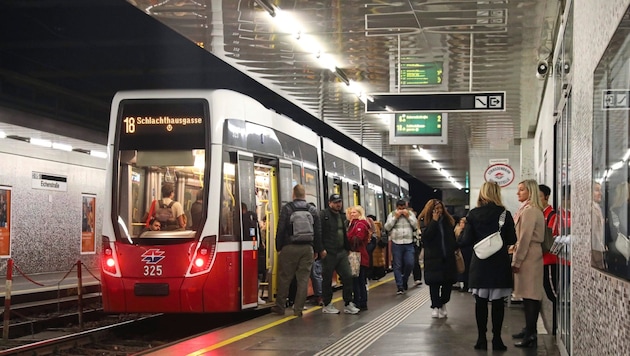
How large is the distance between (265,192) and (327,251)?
1358 mm

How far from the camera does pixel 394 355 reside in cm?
811

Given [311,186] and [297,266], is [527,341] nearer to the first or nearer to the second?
[297,266]

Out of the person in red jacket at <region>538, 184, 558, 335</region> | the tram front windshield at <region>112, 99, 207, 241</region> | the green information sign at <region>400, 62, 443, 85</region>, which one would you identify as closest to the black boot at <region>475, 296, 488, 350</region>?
the person in red jacket at <region>538, 184, 558, 335</region>

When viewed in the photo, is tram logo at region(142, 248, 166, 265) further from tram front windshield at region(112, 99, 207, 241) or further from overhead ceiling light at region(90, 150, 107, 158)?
overhead ceiling light at region(90, 150, 107, 158)

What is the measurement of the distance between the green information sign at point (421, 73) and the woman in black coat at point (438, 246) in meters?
4.10

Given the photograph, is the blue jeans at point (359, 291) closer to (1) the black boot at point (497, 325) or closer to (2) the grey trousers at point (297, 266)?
(2) the grey trousers at point (297, 266)

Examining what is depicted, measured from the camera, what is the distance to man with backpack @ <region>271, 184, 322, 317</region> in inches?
449

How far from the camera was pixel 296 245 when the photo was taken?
11484 millimetres

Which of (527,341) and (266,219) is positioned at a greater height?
(266,219)

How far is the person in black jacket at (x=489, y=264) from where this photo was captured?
27.0 ft

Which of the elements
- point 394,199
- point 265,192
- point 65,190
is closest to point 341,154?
point 265,192

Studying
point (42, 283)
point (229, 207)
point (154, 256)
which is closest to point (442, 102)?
point (229, 207)

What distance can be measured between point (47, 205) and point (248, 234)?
12.6 m

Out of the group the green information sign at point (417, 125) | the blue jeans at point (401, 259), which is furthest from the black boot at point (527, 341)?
the green information sign at point (417, 125)
